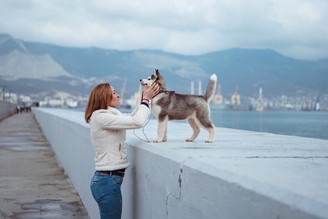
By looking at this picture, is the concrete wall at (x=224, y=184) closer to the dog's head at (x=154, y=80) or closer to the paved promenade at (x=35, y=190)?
the dog's head at (x=154, y=80)

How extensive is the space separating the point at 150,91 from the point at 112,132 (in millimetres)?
452

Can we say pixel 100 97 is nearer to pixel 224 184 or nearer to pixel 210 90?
pixel 210 90

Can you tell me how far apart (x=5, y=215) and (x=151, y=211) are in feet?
11.6

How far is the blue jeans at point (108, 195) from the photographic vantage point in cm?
387

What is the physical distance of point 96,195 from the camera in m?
3.90

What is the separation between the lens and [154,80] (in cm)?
416

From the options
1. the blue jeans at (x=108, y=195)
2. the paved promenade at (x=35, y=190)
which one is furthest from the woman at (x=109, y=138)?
the paved promenade at (x=35, y=190)

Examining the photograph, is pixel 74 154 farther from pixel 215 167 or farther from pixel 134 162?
pixel 215 167

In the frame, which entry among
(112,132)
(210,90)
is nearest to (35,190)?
(112,132)

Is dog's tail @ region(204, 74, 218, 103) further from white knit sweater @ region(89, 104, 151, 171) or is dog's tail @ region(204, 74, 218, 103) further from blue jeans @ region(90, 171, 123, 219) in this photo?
blue jeans @ region(90, 171, 123, 219)

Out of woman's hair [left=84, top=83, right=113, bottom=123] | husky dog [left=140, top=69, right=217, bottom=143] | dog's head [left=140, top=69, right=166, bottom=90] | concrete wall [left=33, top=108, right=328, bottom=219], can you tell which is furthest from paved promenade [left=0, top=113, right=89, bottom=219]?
dog's head [left=140, top=69, right=166, bottom=90]

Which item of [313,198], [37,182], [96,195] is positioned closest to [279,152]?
[96,195]

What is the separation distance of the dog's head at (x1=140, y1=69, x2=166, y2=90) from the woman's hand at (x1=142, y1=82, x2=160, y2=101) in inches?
1.1

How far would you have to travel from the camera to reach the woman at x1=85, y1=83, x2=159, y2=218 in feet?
12.8
